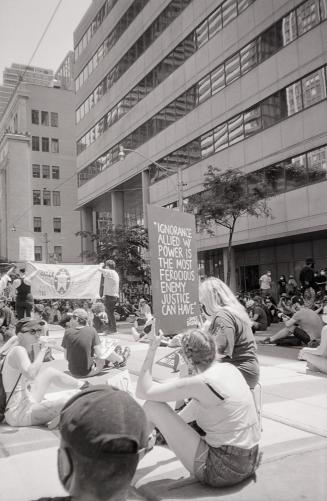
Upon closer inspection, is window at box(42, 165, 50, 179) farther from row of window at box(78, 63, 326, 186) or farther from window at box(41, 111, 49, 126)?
row of window at box(78, 63, 326, 186)

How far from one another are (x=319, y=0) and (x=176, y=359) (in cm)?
1870

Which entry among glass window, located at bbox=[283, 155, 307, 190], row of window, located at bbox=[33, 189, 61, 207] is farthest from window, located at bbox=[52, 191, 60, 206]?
glass window, located at bbox=[283, 155, 307, 190]

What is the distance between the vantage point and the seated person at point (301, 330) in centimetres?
995

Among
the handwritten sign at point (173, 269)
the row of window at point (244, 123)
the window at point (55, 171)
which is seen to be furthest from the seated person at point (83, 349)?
the window at point (55, 171)

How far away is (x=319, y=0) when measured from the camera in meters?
21.0

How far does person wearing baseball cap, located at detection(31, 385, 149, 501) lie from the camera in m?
1.23

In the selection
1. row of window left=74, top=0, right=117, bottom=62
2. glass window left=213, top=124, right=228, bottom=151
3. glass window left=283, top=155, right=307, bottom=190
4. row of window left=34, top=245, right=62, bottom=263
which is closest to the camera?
glass window left=283, top=155, right=307, bottom=190

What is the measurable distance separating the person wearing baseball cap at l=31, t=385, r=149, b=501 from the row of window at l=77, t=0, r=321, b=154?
894 inches

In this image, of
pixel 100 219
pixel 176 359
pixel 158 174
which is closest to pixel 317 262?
pixel 158 174

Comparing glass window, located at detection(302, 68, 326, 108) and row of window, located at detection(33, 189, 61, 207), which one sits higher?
row of window, located at detection(33, 189, 61, 207)

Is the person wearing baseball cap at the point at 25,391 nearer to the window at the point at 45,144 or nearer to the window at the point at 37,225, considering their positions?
the window at the point at 37,225

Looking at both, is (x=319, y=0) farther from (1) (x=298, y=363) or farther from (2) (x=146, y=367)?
(2) (x=146, y=367)

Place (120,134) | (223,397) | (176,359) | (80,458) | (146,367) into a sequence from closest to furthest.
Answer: (80,458)
(223,397)
(146,367)
(176,359)
(120,134)

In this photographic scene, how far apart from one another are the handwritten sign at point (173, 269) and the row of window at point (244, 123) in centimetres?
1754
